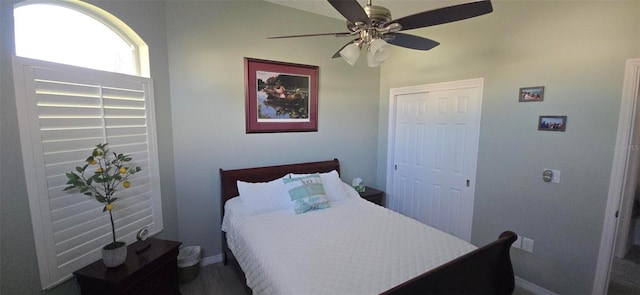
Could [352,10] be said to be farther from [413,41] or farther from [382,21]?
[413,41]

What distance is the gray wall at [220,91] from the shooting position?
241 centimetres

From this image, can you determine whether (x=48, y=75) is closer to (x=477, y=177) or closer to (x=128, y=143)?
(x=128, y=143)

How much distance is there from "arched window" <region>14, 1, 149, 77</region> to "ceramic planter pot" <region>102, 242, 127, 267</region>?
1.21m

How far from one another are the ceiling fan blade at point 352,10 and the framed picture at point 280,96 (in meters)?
1.62

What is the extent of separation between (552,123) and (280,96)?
2.53 m

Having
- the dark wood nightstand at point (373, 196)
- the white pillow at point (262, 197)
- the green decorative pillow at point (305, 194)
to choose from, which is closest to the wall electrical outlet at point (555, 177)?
the dark wood nightstand at point (373, 196)

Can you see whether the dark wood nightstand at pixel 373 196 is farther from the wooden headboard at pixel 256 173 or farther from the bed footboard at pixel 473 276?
the bed footboard at pixel 473 276

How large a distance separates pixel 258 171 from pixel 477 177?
90.6 inches

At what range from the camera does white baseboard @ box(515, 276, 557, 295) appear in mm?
2282

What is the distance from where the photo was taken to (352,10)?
1.22 metres

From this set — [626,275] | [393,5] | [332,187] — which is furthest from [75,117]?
[626,275]

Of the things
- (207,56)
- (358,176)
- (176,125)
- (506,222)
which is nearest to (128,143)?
(176,125)

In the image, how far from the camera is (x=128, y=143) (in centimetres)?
200

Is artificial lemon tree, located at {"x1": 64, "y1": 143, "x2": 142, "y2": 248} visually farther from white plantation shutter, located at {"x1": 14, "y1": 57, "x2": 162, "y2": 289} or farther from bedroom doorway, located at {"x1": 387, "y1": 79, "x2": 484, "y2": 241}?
bedroom doorway, located at {"x1": 387, "y1": 79, "x2": 484, "y2": 241}
